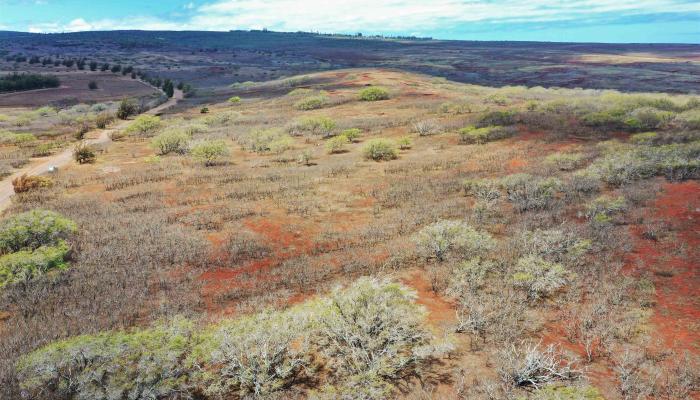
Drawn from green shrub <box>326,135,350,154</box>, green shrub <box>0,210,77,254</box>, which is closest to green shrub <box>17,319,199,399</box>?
green shrub <box>0,210,77,254</box>

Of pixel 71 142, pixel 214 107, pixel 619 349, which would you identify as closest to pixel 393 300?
pixel 619 349

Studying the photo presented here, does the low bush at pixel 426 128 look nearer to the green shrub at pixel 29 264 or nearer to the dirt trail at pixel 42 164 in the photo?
the dirt trail at pixel 42 164

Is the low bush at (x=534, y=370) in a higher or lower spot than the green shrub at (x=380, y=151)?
lower

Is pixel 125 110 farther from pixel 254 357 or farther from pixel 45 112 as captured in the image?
pixel 254 357

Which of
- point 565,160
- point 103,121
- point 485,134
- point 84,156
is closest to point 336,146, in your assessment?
point 485,134

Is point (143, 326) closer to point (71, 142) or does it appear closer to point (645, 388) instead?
point (645, 388)

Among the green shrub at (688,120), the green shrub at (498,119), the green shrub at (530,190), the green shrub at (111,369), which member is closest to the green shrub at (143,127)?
the green shrub at (498,119)
